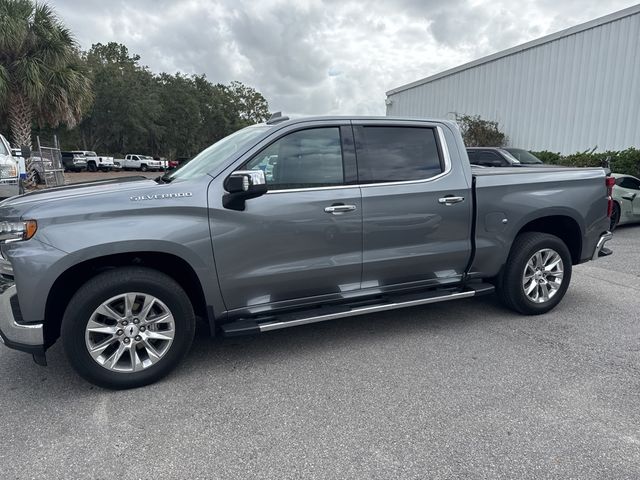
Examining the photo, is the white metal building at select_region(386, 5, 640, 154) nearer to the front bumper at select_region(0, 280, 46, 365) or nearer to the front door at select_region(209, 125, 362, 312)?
the front door at select_region(209, 125, 362, 312)

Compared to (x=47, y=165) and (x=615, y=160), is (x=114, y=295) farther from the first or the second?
(x=47, y=165)

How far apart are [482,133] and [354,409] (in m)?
19.2

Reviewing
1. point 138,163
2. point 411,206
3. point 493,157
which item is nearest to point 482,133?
point 493,157

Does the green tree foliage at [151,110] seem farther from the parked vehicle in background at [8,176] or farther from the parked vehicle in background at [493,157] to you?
the parked vehicle in background at [493,157]

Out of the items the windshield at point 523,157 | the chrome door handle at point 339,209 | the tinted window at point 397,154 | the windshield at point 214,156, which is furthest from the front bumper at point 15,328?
the windshield at point 523,157

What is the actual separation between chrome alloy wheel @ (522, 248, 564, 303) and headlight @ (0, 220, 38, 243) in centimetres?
421

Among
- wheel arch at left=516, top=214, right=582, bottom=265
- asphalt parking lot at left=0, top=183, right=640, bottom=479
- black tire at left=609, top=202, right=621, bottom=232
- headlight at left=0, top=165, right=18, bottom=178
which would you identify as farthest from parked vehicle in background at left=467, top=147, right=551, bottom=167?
headlight at left=0, top=165, right=18, bottom=178

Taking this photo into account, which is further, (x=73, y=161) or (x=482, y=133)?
(x=73, y=161)

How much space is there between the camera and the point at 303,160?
3750 mm

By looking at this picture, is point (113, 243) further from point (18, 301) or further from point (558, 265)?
point (558, 265)

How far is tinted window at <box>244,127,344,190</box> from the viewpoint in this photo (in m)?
3.64

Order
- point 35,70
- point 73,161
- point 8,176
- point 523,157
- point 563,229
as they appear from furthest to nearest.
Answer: point 73,161 < point 35,70 < point 523,157 < point 8,176 < point 563,229

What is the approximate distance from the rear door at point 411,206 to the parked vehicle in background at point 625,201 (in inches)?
289

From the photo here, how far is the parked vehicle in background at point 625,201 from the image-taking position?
9828mm
